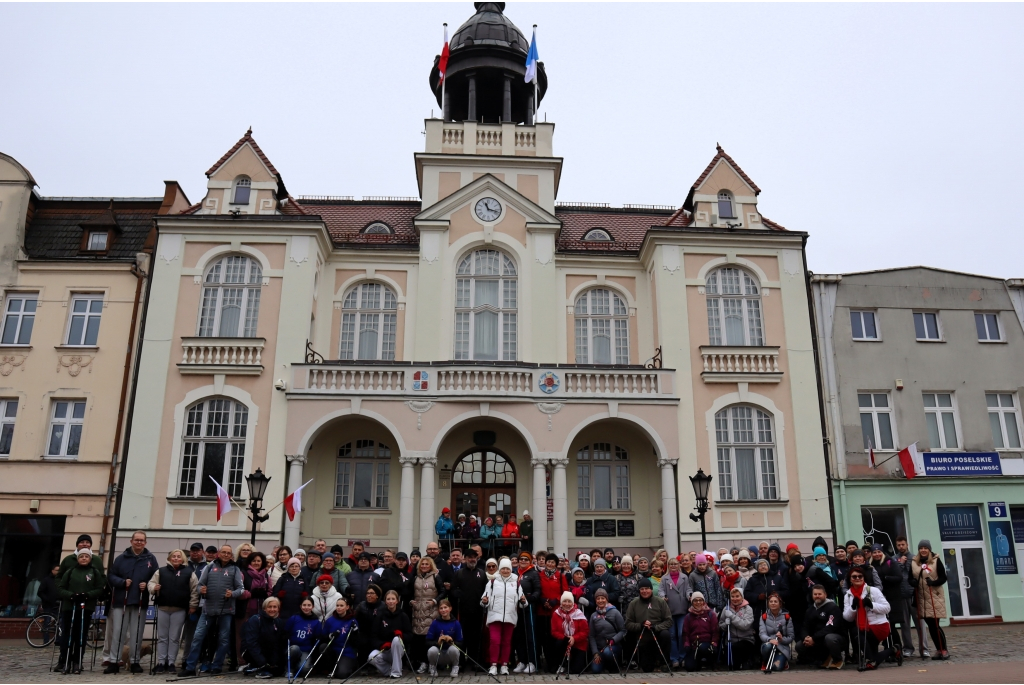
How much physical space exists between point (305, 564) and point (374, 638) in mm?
1821

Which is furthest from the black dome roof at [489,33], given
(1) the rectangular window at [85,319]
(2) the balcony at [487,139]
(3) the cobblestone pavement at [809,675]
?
(3) the cobblestone pavement at [809,675]

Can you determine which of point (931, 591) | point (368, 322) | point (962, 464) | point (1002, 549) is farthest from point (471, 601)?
→ point (1002, 549)

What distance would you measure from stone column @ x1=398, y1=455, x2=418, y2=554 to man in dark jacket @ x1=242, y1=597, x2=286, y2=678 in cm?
763

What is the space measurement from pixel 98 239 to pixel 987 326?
25986mm

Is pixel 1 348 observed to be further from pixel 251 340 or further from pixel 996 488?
pixel 996 488

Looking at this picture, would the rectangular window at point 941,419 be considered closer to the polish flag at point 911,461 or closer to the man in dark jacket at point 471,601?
the polish flag at point 911,461

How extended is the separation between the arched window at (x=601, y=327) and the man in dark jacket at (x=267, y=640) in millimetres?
13226

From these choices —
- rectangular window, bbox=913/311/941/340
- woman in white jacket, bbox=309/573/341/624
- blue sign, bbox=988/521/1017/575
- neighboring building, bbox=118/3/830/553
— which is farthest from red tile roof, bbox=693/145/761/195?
woman in white jacket, bbox=309/573/341/624

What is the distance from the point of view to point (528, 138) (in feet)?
84.9

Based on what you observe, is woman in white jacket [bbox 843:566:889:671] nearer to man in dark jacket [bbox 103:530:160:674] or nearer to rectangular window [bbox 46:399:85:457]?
man in dark jacket [bbox 103:530:160:674]

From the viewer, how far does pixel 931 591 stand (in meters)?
13.3

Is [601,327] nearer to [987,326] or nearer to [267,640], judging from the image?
[987,326]

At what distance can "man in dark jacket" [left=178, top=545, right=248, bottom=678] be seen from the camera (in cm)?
1202

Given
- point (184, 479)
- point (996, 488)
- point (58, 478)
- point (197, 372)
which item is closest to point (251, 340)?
point (197, 372)
